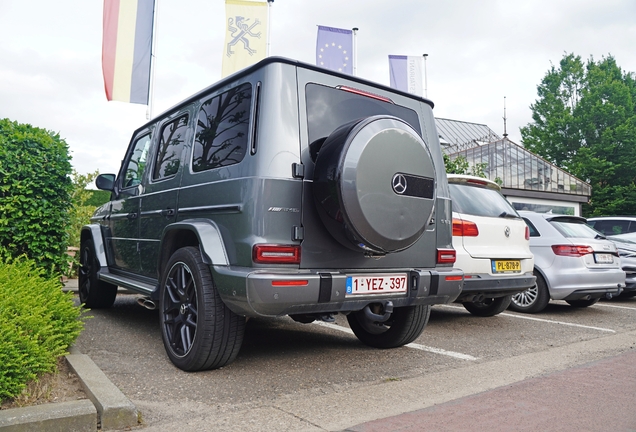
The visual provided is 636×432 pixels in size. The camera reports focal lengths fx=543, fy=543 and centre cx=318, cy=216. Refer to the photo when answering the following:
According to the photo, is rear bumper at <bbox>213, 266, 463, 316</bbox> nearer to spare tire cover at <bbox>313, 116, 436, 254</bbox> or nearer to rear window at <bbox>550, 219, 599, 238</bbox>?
spare tire cover at <bbox>313, 116, 436, 254</bbox>

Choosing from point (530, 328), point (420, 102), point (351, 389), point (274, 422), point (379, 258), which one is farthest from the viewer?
point (530, 328)

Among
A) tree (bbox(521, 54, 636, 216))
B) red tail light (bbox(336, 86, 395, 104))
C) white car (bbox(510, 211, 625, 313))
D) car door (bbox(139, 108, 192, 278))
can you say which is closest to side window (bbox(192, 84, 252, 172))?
car door (bbox(139, 108, 192, 278))

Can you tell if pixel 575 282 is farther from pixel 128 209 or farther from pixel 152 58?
pixel 152 58

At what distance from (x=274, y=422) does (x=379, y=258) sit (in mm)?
1422

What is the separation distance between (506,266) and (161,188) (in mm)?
3725

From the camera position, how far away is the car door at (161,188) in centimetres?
456

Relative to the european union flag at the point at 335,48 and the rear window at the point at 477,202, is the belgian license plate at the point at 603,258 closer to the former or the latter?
the rear window at the point at 477,202

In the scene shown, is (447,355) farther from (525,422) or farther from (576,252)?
(576,252)

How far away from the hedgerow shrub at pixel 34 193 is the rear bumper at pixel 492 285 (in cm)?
447

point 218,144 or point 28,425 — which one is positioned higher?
point 218,144

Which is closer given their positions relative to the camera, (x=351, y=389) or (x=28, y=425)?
(x=28, y=425)

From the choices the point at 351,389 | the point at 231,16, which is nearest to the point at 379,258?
the point at 351,389


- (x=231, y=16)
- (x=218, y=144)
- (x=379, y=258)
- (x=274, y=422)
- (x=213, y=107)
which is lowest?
(x=274, y=422)

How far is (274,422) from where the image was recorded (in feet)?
9.64
